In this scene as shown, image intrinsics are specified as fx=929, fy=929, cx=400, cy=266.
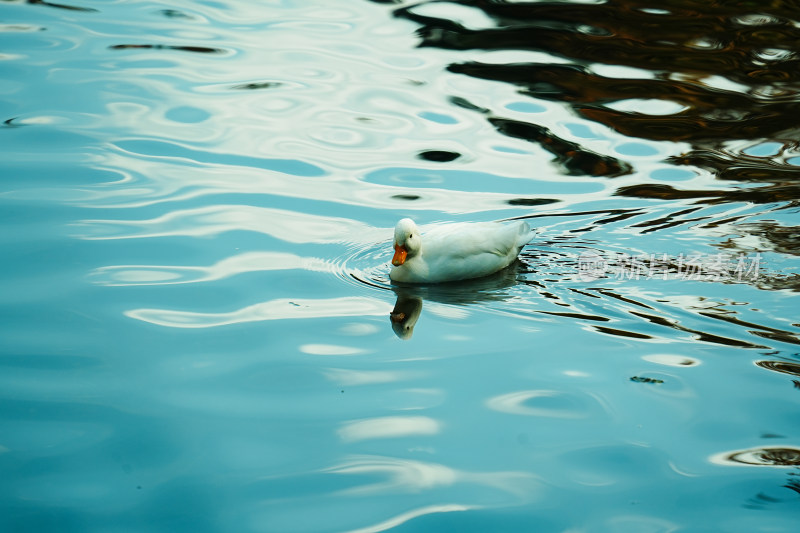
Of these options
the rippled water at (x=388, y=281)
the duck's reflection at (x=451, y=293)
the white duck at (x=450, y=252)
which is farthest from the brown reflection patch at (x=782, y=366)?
the white duck at (x=450, y=252)

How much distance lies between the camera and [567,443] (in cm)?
463

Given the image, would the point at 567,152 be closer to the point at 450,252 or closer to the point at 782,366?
the point at 450,252

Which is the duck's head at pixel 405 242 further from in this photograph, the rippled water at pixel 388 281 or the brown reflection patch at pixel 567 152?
the brown reflection patch at pixel 567 152

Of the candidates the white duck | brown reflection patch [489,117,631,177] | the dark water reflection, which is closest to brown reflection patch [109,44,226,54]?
the dark water reflection

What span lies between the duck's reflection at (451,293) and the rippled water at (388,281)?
0.02 m

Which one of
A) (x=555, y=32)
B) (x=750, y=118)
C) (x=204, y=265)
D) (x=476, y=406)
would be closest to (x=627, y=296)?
(x=476, y=406)

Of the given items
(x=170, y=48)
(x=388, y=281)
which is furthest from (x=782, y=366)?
(x=170, y=48)

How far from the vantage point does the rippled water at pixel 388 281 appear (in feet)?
14.2

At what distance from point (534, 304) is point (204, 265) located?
94.2 inches

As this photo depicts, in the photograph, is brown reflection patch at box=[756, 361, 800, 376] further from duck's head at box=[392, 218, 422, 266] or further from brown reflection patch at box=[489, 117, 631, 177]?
brown reflection patch at box=[489, 117, 631, 177]

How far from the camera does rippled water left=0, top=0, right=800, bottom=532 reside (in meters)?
4.34

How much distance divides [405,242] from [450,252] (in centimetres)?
33

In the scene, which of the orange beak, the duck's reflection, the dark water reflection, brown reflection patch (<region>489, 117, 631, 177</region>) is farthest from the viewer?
the dark water reflection

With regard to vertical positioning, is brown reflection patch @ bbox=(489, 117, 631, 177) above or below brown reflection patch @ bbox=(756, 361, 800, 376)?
above
